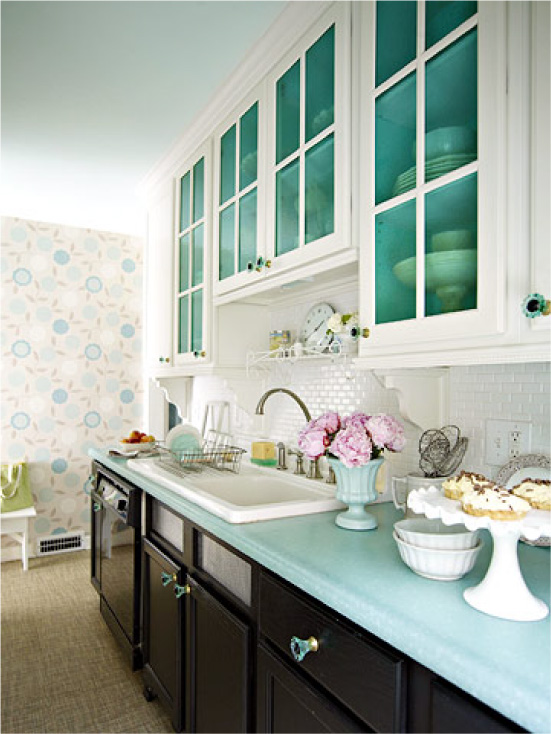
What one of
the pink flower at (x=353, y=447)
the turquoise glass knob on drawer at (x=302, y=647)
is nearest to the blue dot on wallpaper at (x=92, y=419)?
the pink flower at (x=353, y=447)

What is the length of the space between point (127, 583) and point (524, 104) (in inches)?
90.4

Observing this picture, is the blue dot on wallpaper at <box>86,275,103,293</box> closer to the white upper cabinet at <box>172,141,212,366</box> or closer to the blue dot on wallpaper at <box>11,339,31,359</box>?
the blue dot on wallpaper at <box>11,339,31,359</box>

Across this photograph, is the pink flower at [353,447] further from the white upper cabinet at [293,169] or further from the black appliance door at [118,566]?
Answer: the black appliance door at [118,566]

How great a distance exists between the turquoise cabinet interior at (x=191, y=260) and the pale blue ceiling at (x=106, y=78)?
0.88 ft

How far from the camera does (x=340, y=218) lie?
4.80ft

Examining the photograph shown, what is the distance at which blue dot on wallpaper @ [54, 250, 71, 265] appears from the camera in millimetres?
4078

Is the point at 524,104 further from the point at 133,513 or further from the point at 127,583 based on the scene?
the point at 127,583

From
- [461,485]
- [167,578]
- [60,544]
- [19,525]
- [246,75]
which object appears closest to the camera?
[461,485]

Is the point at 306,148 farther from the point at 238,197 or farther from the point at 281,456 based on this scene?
the point at 281,456

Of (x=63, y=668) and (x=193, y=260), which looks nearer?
(x=63, y=668)

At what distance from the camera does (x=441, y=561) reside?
1007 mm

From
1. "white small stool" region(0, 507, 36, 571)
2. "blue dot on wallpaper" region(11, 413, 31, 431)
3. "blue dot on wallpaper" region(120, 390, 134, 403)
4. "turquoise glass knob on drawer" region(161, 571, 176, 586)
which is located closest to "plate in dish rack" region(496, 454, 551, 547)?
"turquoise glass knob on drawer" region(161, 571, 176, 586)

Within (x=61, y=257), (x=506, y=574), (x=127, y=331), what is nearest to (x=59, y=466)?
(x=127, y=331)

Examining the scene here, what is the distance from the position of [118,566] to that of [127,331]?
2318 millimetres
